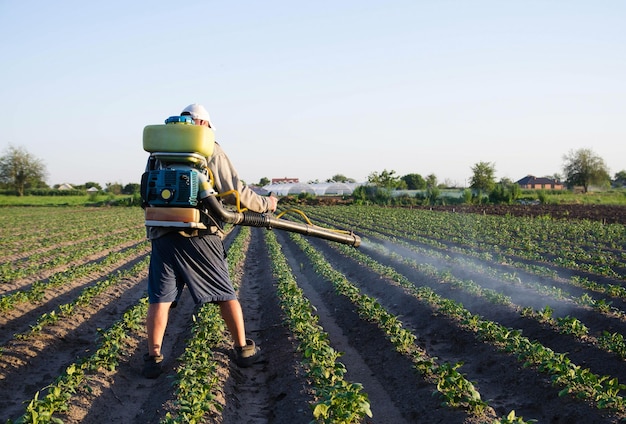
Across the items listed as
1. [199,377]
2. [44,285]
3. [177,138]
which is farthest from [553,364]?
[44,285]

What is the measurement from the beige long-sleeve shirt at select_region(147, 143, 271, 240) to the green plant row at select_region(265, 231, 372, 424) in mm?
1376

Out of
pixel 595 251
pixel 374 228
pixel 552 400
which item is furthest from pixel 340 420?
pixel 374 228

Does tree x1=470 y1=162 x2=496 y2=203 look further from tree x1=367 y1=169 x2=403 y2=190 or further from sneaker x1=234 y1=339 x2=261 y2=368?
sneaker x1=234 y1=339 x2=261 y2=368

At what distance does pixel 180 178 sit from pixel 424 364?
2.63 m

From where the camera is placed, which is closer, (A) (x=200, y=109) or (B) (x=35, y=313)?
(A) (x=200, y=109)

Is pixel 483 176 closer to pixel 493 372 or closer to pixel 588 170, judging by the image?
pixel 588 170

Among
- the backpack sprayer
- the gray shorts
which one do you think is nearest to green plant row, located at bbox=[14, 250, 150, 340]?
the gray shorts

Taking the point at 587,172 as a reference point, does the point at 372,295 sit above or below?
below

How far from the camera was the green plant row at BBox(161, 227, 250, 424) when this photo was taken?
3682mm

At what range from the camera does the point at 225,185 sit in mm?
4770

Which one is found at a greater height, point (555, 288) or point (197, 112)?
point (197, 112)

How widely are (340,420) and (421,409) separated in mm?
1049

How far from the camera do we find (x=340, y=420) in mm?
3512

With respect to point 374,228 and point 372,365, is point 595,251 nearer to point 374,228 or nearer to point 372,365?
point 374,228
